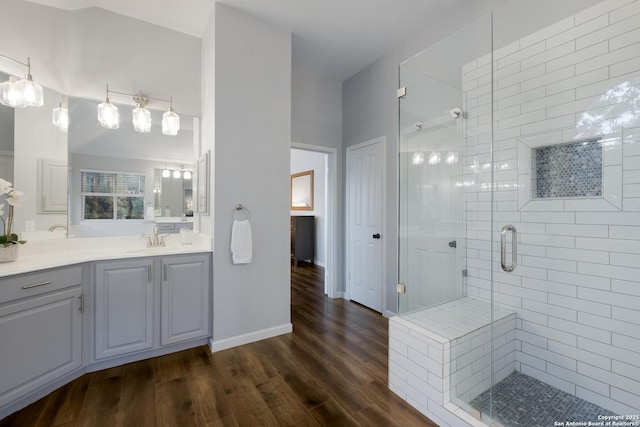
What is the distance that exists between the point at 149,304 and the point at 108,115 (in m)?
1.76

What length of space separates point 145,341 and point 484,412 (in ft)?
8.14

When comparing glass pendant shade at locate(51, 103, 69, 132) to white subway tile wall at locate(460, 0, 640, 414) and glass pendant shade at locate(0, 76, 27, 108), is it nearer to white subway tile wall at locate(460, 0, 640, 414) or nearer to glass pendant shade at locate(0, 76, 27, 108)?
glass pendant shade at locate(0, 76, 27, 108)

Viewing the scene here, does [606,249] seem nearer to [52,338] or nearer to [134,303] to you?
[134,303]

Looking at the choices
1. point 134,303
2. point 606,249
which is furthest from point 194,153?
point 606,249

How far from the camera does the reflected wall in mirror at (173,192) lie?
277 cm

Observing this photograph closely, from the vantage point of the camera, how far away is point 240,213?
2.56 meters

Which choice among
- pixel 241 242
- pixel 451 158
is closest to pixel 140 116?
pixel 241 242

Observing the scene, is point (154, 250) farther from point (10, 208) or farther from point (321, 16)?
point (321, 16)

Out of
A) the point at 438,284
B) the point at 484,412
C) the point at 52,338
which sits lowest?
the point at 484,412

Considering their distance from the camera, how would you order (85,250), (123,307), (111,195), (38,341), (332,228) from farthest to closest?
(332,228)
(111,195)
(85,250)
(123,307)
(38,341)

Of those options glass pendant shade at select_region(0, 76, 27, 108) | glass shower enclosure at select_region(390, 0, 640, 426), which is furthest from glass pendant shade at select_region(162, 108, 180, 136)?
glass shower enclosure at select_region(390, 0, 640, 426)

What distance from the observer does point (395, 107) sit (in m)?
3.13

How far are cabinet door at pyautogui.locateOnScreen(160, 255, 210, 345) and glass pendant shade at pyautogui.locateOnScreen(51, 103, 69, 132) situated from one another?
1.44 m

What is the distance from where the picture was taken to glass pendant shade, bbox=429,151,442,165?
247 cm
